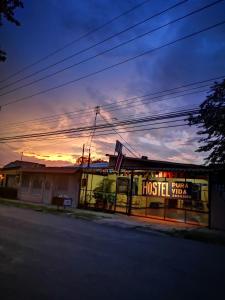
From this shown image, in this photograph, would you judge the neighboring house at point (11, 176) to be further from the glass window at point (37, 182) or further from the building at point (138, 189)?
the glass window at point (37, 182)

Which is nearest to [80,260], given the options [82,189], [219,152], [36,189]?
[219,152]

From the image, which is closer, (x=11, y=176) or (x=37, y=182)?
(x=37, y=182)

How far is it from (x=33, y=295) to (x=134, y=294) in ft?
5.86

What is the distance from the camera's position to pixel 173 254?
31.8 ft

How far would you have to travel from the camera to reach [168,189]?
828 inches

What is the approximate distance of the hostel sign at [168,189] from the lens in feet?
66.6

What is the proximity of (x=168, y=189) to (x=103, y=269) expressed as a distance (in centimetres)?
1445

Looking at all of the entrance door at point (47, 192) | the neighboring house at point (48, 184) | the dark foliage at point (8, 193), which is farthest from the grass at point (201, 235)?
the dark foliage at point (8, 193)

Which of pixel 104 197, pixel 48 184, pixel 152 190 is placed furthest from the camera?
pixel 48 184

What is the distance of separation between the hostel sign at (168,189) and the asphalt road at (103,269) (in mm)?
8888

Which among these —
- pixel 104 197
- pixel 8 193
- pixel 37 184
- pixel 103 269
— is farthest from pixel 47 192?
pixel 103 269

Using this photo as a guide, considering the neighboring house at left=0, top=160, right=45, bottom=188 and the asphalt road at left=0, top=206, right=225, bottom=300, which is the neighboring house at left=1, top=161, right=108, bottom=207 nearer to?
the neighboring house at left=0, top=160, right=45, bottom=188

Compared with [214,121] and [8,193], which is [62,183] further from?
[214,121]

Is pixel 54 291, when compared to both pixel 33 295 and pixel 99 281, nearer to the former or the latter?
pixel 33 295
